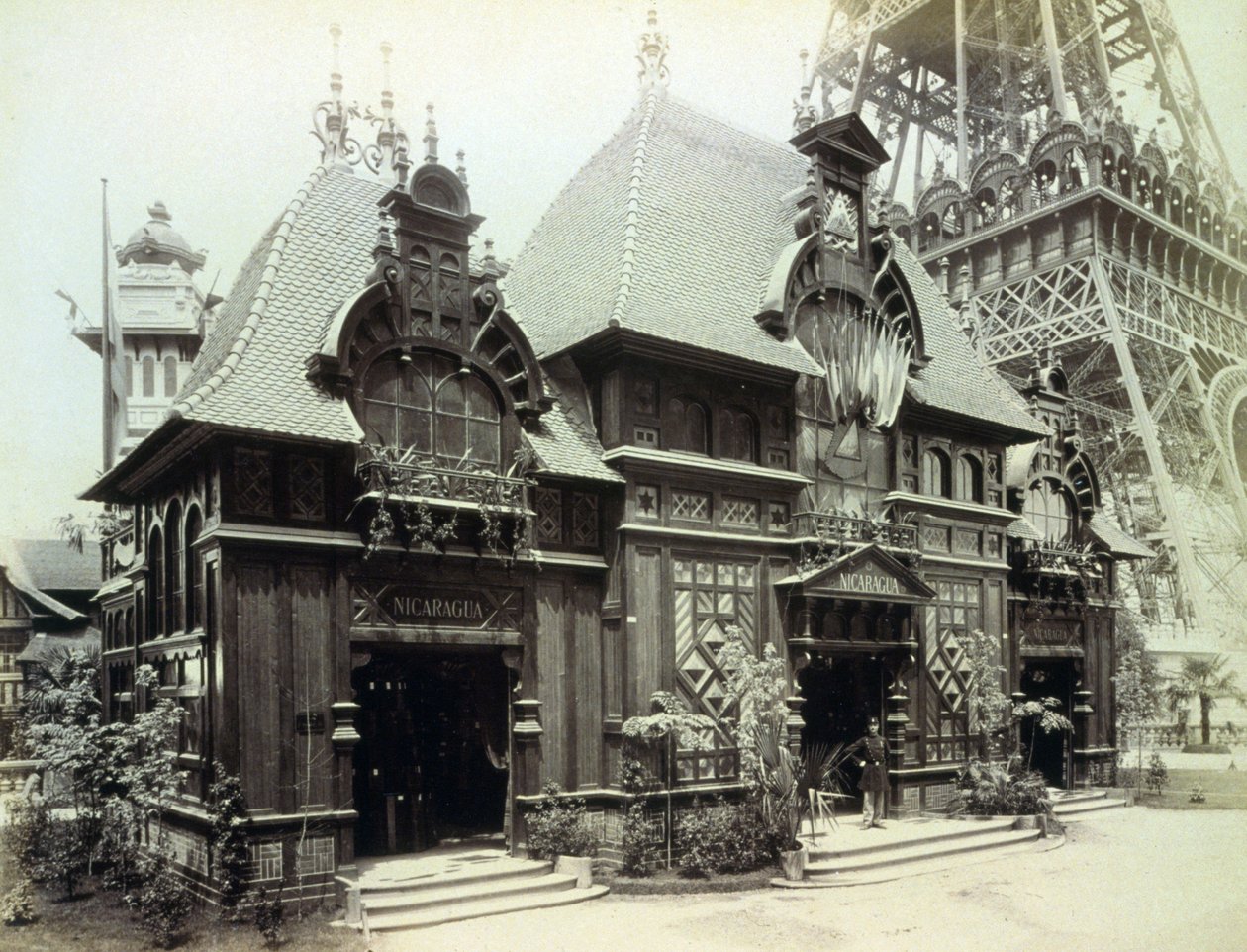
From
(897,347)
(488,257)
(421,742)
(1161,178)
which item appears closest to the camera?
(488,257)

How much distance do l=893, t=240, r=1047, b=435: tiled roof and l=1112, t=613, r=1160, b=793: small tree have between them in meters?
13.1

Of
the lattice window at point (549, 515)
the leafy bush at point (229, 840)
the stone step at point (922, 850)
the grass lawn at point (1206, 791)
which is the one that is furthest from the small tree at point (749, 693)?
the grass lawn at point (1206, 791)

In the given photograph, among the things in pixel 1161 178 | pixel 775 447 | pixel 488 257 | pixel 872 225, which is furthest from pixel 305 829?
pixel 1161 178

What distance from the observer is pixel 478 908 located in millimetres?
16000

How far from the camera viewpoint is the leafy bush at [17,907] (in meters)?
14.4

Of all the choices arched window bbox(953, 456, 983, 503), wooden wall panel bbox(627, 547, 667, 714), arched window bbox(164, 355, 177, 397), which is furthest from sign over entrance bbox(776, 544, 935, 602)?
arched window bbox(164, 355, 177, 397)

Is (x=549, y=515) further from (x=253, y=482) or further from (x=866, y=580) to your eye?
(x=866, y=580)

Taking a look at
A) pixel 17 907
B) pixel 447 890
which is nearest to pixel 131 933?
pixel 17 907

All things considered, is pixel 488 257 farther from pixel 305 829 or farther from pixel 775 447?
pixel 305 829

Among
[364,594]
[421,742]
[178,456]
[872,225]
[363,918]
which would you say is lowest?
[363,918]

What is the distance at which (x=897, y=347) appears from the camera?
79.8 feet

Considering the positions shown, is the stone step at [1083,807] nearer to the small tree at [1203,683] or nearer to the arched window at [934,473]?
the small tree at [1203,683]

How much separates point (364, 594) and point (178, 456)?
352 centimetres

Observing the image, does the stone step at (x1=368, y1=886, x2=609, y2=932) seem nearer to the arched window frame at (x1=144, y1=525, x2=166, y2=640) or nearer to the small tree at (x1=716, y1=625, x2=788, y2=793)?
the small tree at (x1=716, y1=625, x2=788, y2=793)
